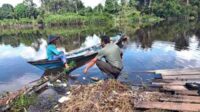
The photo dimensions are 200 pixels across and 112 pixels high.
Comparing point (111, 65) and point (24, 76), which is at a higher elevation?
point (111, 65)

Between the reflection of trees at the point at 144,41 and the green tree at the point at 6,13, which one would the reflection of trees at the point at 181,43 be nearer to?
the reflection of trees at the point at 144,41

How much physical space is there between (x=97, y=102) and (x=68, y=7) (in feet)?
254

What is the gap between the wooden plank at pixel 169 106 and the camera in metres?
7.23

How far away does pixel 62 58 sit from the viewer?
1398cm

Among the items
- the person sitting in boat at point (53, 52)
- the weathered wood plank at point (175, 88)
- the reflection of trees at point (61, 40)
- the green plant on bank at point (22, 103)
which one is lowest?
the reflection of trees at point (61, 40)

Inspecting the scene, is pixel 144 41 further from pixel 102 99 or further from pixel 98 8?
pixel 98 8

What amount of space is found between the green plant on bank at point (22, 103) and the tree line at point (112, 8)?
60.2m

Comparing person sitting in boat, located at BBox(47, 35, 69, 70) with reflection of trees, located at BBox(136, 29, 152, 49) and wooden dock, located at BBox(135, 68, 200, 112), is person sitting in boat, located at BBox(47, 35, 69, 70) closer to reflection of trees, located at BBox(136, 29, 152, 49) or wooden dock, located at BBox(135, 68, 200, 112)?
wooden dock, located at BBox(135, 68, 200, 112)

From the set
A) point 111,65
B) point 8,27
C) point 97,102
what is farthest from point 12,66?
point 8,27

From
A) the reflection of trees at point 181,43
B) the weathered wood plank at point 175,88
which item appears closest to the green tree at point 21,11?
the reflection of trees at point 181,43

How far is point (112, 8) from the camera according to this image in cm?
6912

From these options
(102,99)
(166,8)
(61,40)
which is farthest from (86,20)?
(102,99)

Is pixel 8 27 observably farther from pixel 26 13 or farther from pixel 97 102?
pixel 97 102

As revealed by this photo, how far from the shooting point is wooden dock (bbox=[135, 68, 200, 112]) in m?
7.41
